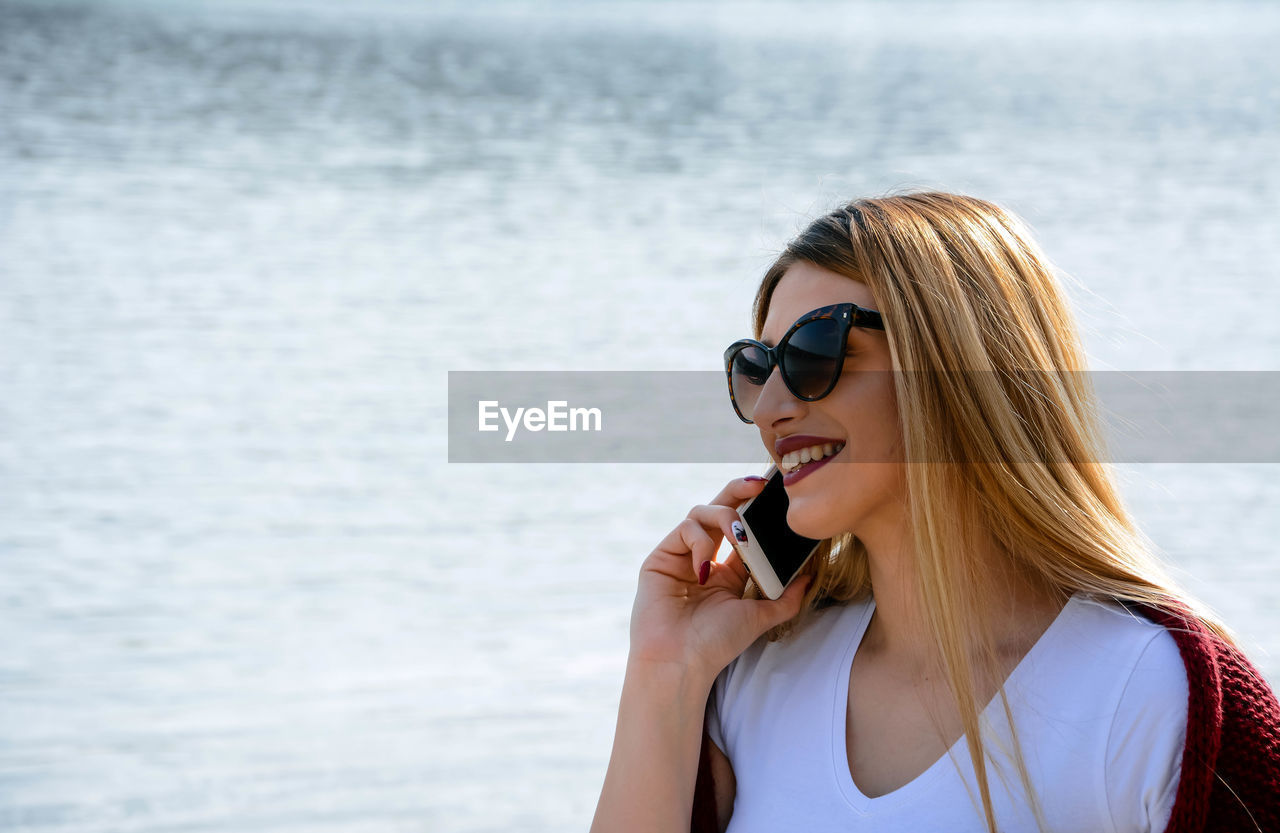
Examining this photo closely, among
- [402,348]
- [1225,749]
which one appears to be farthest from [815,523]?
[402,348]

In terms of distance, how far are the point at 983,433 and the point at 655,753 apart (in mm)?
678

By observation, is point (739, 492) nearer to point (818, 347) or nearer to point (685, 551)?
point (685, 551)

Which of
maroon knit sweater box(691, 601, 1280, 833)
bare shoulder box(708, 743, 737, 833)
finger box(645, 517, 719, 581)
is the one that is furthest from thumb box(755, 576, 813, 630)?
maroon knit sweater box(691, 601, 1280, 833)

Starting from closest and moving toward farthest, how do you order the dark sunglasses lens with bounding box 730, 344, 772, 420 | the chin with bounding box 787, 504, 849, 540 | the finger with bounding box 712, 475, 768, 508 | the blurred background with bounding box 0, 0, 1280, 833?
1. the chin with bounding box 787, 504, 849, 540
2. the dark sunglasses lens with bounding box 730, 344, 772, 420
3. the finger with bounding box 712, 475, 768, 508
4. the blurred background with bounding box 0, 0, 1280, 833

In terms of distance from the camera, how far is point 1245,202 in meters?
10.2

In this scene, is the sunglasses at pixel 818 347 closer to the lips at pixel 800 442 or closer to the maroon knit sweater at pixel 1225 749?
the lips at pixel 800 442

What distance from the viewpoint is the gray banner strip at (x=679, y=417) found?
5.99 m

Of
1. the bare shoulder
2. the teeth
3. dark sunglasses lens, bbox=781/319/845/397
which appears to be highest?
dark sunglasses lens, bbox=781/319/845/397

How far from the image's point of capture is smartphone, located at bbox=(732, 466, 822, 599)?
1953mm

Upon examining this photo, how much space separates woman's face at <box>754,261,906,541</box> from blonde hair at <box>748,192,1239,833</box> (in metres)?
0.04

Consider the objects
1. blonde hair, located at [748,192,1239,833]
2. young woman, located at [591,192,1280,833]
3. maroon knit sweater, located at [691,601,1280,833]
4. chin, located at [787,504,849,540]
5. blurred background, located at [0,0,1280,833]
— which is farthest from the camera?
blurred background, located at [0,0,1280,833]

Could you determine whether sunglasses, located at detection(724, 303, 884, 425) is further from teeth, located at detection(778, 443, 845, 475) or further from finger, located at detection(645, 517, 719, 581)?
finger, located at detection(645, 517, 719, 581)

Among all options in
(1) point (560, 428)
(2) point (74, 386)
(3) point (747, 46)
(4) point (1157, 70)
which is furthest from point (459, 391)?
(3) point (747, 46)

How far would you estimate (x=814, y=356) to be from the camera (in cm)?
178
